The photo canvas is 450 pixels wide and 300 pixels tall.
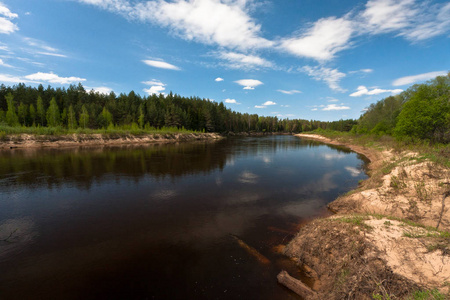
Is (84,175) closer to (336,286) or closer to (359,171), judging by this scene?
(336,286)

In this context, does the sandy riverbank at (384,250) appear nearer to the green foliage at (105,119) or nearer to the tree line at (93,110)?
the tree line at (93,110)

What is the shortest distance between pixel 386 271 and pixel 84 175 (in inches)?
1248

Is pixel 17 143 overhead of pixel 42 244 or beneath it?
overhead

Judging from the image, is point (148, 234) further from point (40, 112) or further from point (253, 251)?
point (40, 112)

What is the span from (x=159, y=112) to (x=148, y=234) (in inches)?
4232

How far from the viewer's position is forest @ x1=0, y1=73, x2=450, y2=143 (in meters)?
31.7

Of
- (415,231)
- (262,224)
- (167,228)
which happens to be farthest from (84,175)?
(415,231)

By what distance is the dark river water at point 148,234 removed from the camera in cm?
824

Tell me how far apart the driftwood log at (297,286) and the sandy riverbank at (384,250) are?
8.9 inches

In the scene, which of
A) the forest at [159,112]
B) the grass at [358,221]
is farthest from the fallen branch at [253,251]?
the forest at [159,112]

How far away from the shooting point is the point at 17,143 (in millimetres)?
52188

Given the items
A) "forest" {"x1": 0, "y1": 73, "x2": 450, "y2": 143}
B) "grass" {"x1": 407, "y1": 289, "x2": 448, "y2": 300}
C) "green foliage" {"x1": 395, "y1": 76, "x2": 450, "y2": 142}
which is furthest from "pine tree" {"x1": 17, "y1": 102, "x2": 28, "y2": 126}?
"green foliage" {"x1": 395, "y1": 76, "x2": 450, "y2": 142}

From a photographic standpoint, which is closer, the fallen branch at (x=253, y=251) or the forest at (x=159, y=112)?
the fallen branch at (x=253, y=251)

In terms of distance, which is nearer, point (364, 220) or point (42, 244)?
point (364, 220)
